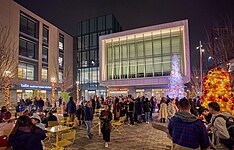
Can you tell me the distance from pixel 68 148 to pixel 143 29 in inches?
1061

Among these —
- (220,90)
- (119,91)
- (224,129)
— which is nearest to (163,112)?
(220,90)

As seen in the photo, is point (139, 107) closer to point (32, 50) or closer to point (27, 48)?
point (27, 48)

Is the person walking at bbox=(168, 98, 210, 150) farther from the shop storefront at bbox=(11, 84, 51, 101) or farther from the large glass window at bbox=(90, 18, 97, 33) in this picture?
the large glass window at bbox=(90, 18, 97, 33)

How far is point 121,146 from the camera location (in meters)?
7.09

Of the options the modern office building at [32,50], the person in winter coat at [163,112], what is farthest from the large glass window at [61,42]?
the person in winter coat at [163,112]

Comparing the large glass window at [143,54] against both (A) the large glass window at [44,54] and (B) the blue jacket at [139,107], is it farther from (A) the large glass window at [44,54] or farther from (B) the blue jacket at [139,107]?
(B) the blue jacket at [139,107]

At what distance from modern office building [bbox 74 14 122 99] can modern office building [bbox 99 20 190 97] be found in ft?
24.7

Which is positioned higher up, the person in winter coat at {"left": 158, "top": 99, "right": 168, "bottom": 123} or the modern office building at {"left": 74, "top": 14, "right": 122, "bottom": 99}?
the modern office building at {"left": 74, "top": 14, "right": 122, "bottom": 99}

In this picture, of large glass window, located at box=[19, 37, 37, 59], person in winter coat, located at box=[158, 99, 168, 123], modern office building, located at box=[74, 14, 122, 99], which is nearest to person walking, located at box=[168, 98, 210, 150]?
A: person in winter coat, located at box=[158, 99, 168, 123]

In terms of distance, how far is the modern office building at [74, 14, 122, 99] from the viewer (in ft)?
135

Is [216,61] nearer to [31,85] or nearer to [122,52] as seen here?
[122,52]

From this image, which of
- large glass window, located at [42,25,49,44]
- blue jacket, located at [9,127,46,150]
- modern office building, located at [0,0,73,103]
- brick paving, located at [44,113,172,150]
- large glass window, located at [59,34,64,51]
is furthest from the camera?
large glass window, located at [59,34,64,51]

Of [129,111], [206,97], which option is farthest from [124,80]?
[206,97]

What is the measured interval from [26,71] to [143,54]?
20123 millimetres
